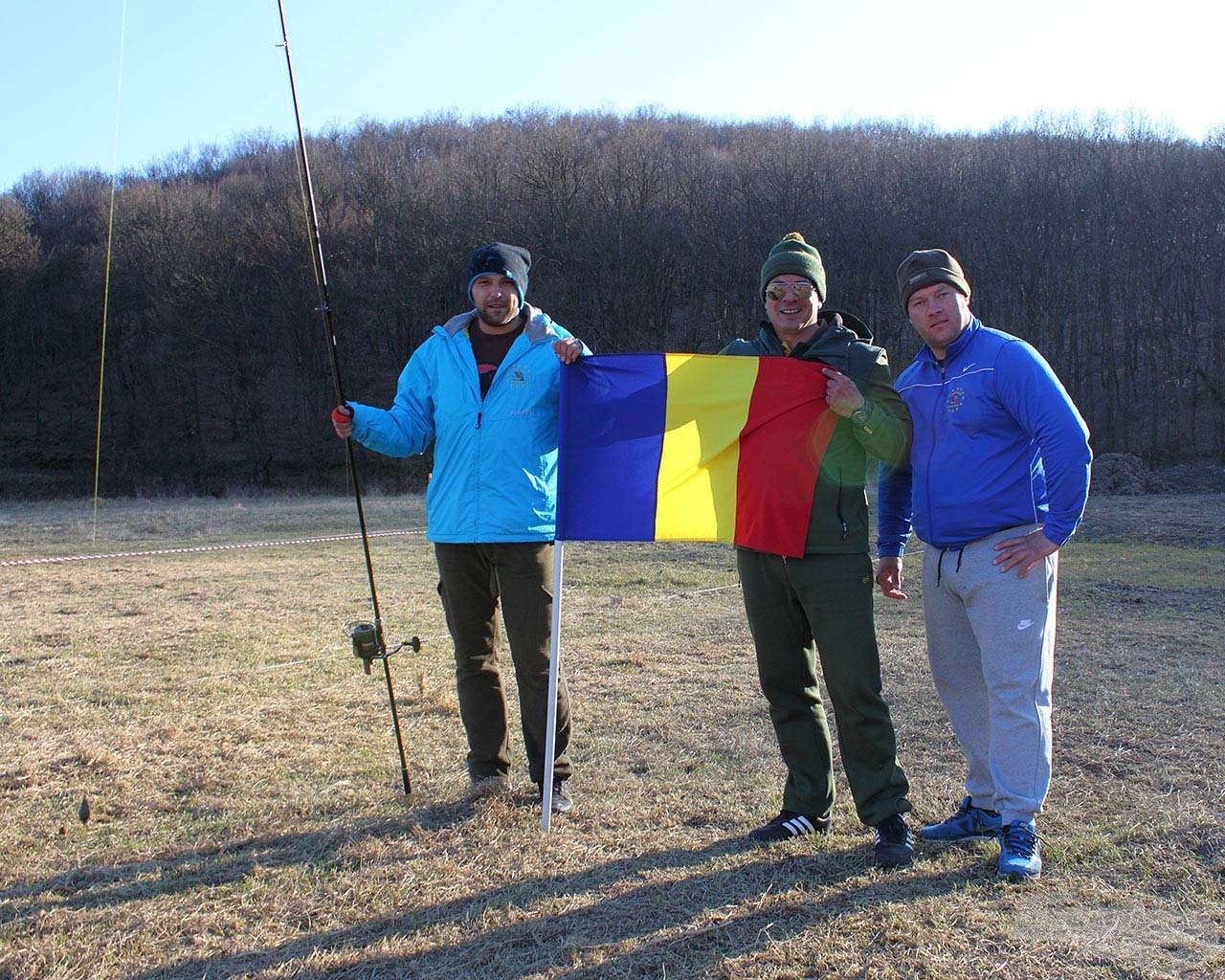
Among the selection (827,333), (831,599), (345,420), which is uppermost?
(827,333)

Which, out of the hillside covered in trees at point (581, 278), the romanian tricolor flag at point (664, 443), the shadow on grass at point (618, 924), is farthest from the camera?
the hillside covered in trees at point (581, 278)

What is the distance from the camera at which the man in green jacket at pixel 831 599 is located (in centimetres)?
360

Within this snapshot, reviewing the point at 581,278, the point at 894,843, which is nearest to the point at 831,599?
the point at 894,843

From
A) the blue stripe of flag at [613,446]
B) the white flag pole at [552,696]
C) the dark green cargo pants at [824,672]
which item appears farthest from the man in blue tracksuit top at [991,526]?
the white flag pole at [552,696]

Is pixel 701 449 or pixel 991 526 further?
pixel 701 449

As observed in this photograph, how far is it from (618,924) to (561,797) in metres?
1.00

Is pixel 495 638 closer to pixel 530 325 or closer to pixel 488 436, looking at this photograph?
pixel 488 436

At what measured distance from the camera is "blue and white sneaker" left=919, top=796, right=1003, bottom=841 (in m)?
3.75

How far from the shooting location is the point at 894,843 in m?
3.57

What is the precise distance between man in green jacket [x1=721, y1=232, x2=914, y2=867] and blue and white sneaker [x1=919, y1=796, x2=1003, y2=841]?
5.5 inches

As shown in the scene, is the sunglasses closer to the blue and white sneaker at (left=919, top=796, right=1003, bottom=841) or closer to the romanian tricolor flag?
the romanian tricolor flag

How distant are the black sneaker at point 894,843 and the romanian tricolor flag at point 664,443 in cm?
115

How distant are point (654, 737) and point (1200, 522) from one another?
1281 cm

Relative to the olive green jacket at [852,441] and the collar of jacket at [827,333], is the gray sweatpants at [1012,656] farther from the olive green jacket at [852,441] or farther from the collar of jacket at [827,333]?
the collar of jacket at [827,333]
